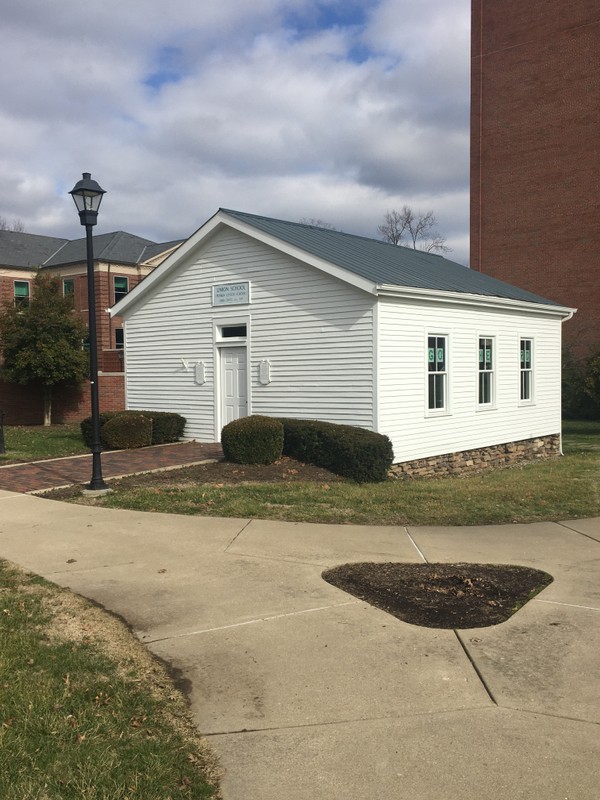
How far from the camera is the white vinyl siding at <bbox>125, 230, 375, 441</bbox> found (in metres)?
14.2

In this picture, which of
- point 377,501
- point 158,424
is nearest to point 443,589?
point 377,501

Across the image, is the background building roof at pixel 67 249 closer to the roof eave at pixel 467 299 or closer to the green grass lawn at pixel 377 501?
the roof eave at pixel 467 299

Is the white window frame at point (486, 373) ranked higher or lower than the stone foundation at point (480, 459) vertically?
higher

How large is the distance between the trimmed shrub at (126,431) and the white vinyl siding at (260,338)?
1438mm

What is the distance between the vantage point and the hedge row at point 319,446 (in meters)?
12.8

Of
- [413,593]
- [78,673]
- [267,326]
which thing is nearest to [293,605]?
[413,593]

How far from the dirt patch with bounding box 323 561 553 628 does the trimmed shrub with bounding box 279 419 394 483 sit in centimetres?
561

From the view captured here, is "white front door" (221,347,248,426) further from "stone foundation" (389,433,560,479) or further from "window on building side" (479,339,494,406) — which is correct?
"window on building side" (479,339,494,406)

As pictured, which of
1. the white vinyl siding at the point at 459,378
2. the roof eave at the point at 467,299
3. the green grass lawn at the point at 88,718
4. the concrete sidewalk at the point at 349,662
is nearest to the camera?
the green grass lawn at the point at 88,718

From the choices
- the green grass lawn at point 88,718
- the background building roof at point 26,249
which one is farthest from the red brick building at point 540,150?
the green grass lawn at point 88,718

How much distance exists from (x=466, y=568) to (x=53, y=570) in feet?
12.6

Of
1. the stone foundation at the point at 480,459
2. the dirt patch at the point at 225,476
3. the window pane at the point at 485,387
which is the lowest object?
the stone foundation at the point at 480,459

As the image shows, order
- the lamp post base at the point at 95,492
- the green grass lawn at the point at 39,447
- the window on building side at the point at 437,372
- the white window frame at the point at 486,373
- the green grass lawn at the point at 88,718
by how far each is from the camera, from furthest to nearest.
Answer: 1. the white window frame at the point at 486,373
2. the green grass lawn at the point at 39,447
3. the window on building side at the point at 437,372
4. the lamp post base at the point at 95,492
5. the green grass lawn at the point at 88,718

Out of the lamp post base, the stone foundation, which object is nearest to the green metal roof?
the stone foundation
